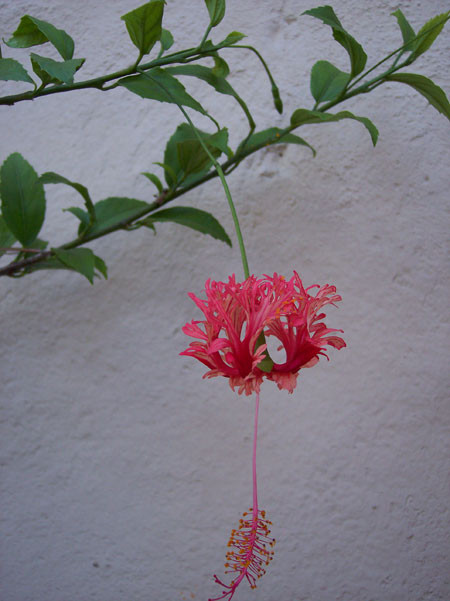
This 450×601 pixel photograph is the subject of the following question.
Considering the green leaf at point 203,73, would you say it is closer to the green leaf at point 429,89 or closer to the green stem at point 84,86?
the green stem at point 84,86

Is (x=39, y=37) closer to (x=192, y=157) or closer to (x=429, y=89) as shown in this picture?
(x=192, y=157)

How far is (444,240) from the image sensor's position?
2.22ft

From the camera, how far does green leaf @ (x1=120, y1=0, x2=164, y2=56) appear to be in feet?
1.49

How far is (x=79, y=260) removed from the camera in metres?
0.56

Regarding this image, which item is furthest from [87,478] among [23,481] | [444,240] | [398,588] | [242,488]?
[444,240]

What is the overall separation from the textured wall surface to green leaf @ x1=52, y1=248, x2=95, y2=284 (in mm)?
131

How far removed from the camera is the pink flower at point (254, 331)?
1.16 ft

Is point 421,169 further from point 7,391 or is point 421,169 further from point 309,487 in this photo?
point 7,391

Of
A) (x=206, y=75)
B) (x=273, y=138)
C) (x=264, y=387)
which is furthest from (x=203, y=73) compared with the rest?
(x=264, y=387)

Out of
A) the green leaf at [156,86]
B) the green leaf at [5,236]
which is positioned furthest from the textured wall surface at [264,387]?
the green leaf at [156,86]

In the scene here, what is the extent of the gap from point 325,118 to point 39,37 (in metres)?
0.27

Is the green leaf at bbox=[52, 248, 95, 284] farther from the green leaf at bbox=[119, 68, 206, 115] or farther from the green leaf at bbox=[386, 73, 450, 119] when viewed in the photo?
the green leaf at bbox=[386, 73, 450, 119]

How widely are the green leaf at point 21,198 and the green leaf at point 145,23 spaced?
0.19 meters

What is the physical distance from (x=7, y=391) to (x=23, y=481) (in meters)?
0.11
